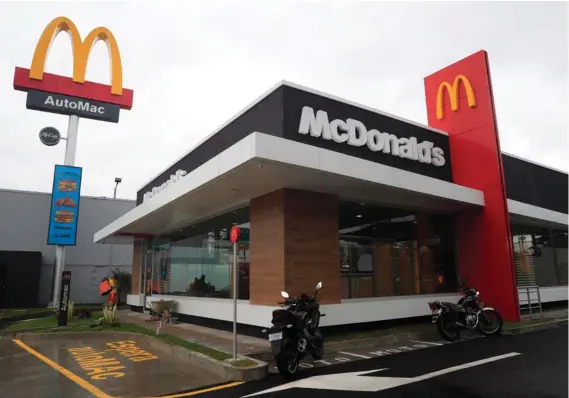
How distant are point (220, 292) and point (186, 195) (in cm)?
322

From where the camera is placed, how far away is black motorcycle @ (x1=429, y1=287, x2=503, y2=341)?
9.10 metres

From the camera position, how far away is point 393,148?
11008 mm

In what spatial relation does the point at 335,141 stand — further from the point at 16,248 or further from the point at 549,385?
the point at 16,248

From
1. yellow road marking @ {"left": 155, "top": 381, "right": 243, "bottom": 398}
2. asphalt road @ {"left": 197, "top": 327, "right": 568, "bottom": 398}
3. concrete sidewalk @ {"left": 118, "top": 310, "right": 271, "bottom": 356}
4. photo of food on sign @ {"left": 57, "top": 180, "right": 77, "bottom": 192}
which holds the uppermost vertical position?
photo of food on sign @ {"left": 57, "top": 180, "right": 77, "bottom": 192}

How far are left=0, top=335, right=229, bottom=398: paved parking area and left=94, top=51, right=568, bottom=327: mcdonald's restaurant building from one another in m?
2.39

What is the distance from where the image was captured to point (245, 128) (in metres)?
9.99

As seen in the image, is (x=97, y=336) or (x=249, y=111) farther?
(x=97, y=336)

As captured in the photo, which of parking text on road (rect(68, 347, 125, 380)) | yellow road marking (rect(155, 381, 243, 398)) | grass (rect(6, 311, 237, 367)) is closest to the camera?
yellow road marking (rect(155, 381, 243, 398))

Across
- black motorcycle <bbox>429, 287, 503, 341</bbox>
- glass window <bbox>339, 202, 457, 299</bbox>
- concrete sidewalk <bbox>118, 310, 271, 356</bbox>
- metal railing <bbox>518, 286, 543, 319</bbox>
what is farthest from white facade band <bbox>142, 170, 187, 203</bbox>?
metal railing <bbox>518, 286, 543, 319</bbox>

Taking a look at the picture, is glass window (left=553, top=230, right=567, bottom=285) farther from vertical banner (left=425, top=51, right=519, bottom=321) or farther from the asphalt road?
the asphalt road

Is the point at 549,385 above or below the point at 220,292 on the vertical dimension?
below

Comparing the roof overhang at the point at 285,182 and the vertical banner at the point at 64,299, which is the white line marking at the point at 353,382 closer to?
the roof overhang at the point at 285,182

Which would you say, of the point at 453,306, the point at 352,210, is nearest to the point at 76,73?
the point at 352,210

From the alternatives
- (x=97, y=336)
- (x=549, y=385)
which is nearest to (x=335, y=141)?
(x=549, y=385)
